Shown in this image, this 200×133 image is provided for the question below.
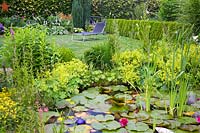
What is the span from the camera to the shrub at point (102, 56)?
448 centimetres

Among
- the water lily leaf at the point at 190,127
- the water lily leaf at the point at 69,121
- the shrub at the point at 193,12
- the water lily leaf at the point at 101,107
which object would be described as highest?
the shrub at the point at 193,12

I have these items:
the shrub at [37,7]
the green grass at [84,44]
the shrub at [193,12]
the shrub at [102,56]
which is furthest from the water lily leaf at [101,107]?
the shrub at [37,7]

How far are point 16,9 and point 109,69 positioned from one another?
9.20m

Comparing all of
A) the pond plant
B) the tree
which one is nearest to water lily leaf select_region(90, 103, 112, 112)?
the pond plant

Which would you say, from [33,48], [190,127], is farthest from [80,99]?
[190,127]

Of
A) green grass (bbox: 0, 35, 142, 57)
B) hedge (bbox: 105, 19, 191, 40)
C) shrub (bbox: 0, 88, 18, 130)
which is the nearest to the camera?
shrub (bbox: 0, 88, 18, 130)

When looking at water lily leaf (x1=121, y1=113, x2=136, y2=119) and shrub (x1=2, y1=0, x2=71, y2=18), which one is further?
shrub (x1=2, y1=0, x2=71, y2=18)

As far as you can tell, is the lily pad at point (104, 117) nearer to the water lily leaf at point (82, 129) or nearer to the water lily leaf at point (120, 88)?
the water lily leaf at point (82, 129)

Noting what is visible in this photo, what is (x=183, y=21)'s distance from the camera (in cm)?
691

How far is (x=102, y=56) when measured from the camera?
4434 mm

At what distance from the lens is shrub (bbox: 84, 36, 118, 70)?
4.48 m

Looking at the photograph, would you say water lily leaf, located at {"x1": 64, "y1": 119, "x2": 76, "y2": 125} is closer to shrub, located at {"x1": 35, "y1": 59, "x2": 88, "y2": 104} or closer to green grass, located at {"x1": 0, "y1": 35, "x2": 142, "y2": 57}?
shrub, located at {"x1": 35, "y1": 59, "x2": 88, "y2": 104}

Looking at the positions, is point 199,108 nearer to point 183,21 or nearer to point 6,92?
point 6,92

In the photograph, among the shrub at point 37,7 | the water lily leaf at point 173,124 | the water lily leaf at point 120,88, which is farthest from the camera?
the shrub at point 37,7
